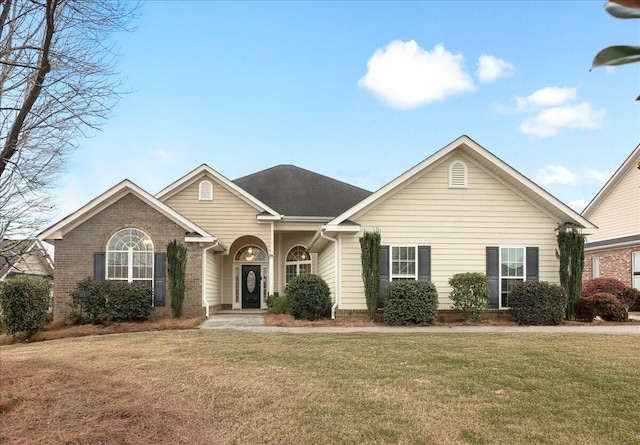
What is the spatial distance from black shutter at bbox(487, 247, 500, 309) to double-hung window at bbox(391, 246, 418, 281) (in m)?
2.33

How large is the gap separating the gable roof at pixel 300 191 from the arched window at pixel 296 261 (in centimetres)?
203

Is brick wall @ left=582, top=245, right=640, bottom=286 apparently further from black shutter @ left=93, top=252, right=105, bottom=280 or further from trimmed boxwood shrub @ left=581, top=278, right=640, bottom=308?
black shutter @ left=93, top=252, right=105, bottom=280

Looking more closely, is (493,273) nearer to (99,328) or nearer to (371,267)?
(371,267)

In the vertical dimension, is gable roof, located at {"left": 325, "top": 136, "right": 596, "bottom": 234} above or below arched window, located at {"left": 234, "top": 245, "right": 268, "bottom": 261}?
above

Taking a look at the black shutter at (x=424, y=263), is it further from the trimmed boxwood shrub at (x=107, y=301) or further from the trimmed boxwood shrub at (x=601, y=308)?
the trimmed boxwood shrub at (x=107, y=301)

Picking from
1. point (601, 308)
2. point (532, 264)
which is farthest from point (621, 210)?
point (532, 264)

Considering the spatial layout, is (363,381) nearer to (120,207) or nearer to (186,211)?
(120,207)

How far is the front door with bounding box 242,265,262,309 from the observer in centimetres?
2327

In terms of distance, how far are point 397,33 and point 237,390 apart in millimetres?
13565

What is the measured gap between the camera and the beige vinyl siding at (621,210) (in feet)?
73.6

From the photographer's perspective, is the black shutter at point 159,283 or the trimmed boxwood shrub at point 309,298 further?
the black shutter at point 159,283

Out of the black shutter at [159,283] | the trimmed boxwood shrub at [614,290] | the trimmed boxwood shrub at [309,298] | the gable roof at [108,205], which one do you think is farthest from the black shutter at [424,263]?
the black shutter at [159,283]

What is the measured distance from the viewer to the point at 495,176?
1594 centimetres

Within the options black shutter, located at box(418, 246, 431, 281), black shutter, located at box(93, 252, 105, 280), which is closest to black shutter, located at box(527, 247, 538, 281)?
black shutter, located at box(418, 246, 431, 281)
